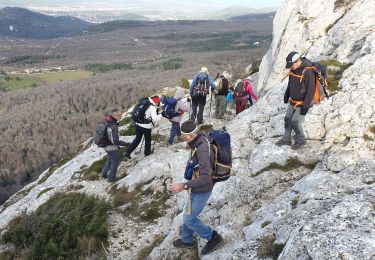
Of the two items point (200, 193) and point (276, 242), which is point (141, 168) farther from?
point (276, 242)

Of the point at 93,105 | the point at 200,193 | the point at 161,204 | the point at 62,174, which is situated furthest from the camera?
the point at 93,105

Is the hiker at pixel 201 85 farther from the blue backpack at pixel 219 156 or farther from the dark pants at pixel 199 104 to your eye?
the blue backpack at pixel 219 156

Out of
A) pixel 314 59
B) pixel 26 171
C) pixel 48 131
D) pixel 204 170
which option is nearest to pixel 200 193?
pixel 204 170

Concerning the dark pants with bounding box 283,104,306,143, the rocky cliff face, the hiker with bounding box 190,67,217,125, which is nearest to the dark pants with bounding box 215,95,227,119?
the rocky cliff face

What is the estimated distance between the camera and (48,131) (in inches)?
5182

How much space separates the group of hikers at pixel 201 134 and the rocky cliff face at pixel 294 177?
75 cm

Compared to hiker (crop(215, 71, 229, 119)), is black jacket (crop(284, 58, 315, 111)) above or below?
above

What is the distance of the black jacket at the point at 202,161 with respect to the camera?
9.16m

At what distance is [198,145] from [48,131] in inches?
5243

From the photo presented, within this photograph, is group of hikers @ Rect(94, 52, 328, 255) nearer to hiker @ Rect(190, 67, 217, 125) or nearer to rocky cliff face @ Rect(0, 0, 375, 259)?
hiker @ Rect(190, 67, 217, 125)

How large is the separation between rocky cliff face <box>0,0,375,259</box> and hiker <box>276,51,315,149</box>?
2.52 feet

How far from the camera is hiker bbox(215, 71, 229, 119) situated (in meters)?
20.9

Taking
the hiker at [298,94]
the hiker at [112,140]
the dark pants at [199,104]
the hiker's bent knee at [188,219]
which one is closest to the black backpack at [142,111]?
the hiker at [112,140]

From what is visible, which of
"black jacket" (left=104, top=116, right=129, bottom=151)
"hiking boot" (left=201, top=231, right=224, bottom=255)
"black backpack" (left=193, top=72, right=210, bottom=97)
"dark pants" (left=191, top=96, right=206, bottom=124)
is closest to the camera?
"hiking boot" (left=201, top=231, right=224, bottom=255)
